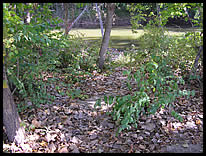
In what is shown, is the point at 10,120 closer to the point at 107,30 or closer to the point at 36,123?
the point at 36,123

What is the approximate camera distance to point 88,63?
19.7ft

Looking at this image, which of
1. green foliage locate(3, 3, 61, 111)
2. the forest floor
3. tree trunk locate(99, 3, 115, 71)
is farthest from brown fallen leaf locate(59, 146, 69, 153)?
tree trunk locate(99, 3, 115, 71)

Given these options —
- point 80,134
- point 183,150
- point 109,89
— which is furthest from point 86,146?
point 109,89

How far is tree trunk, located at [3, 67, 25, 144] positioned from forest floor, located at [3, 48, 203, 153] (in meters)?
0.10

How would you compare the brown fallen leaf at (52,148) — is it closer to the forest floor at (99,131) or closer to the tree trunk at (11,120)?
the forest floor at (99,131)

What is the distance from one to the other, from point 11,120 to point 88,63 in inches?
133

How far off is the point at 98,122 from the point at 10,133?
4.56ft

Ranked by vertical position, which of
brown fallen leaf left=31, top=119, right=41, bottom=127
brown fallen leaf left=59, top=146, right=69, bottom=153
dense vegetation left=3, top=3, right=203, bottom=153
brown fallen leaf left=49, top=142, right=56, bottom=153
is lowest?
brown fallen leaf left=59, top=146, right=69, bottom=153

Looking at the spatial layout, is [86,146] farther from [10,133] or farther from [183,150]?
[183,150]

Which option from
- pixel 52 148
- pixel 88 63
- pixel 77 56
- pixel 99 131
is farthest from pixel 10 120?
pixel 88 63

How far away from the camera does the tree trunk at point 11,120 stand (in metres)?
2.82

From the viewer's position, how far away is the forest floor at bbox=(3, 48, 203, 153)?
2.99 m

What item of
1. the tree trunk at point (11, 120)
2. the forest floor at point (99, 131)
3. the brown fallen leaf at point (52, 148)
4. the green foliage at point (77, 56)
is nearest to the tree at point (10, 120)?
the tree trunk at point (11, 120)

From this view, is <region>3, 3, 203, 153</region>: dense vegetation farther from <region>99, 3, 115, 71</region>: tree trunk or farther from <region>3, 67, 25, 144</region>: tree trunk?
<region>3, 67, 25, 144</region>: tree trunk
